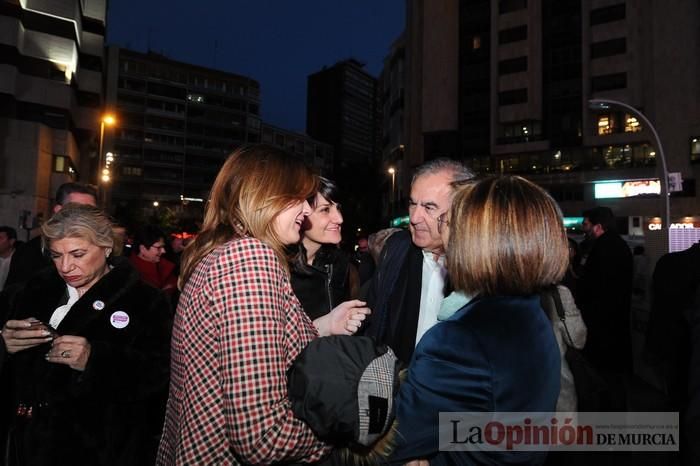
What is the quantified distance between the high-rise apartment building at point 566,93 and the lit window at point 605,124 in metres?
0.08

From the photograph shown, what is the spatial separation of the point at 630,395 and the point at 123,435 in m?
6.13

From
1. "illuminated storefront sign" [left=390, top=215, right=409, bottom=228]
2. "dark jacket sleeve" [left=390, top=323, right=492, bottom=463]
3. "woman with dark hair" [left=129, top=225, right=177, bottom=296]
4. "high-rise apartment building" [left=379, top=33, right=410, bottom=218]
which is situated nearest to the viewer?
"dark jacket sleeve" [left=390, top=323, right=492, bottom=463]

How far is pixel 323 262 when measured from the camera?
354 centimetres

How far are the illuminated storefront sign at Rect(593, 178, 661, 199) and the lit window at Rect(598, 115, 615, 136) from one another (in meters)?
4.59

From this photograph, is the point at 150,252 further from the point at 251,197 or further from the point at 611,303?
the point at 611,303

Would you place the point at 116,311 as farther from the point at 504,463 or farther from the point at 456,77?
the point at 456,77

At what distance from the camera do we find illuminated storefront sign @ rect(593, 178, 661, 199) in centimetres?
3772

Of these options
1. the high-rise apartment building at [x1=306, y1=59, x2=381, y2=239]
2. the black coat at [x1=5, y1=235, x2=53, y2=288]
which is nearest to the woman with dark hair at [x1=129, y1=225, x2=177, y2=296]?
the black coat at [x1=5, y1=235, x2=53, y2=288]

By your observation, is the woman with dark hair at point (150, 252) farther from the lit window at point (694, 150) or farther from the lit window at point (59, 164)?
the lit window at point (694, 150)

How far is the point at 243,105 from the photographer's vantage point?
91.4 meters

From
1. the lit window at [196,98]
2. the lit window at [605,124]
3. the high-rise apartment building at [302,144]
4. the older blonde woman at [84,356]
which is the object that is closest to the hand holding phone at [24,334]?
the older blonde woman at [84,356]

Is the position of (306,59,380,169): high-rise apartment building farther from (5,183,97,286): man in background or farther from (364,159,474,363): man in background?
(364,159,474,363): man in background

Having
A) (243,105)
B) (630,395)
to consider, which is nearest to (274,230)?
(630,395)

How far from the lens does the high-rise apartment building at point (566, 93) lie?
34.0m
